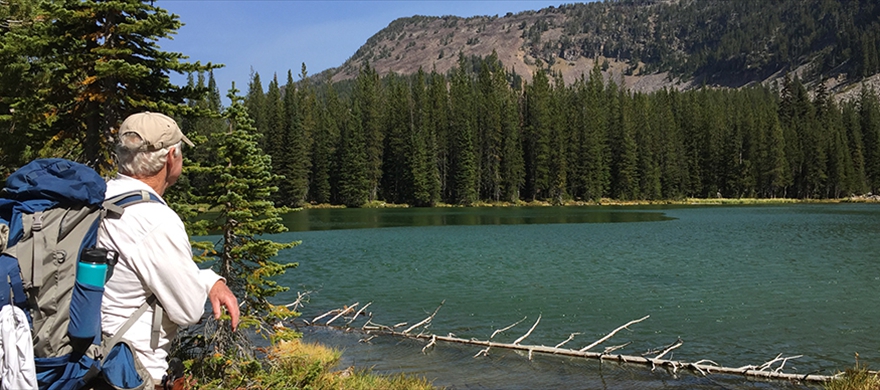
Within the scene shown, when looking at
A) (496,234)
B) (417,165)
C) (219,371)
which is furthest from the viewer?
(417,165)

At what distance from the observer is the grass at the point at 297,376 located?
7.24 meters

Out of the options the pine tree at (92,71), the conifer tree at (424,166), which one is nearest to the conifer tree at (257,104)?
the conifer tree at (424,166)

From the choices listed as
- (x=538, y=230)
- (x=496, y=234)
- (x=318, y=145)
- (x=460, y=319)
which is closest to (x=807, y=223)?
(x=538, y=230)

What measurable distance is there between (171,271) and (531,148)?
92.8m

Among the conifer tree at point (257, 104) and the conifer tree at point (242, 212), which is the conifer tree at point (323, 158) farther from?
the conifer tree at point (242, 212)

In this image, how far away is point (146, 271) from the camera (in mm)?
2650

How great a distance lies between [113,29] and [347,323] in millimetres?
8161

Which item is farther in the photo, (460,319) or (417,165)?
(417,165)

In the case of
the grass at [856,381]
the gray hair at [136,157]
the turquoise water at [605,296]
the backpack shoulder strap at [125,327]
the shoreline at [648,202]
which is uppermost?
the gray hair at [136,157]

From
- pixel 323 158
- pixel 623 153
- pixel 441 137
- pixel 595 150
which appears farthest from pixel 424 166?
pixel 623 153

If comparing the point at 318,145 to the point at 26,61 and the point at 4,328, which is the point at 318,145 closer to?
the point at 26,61

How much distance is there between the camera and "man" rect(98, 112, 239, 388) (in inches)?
105

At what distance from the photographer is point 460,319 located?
50.7 feet

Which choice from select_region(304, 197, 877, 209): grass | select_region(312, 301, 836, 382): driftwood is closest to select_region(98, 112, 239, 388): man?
select_region(312, 301, 836, 382): driftwood
